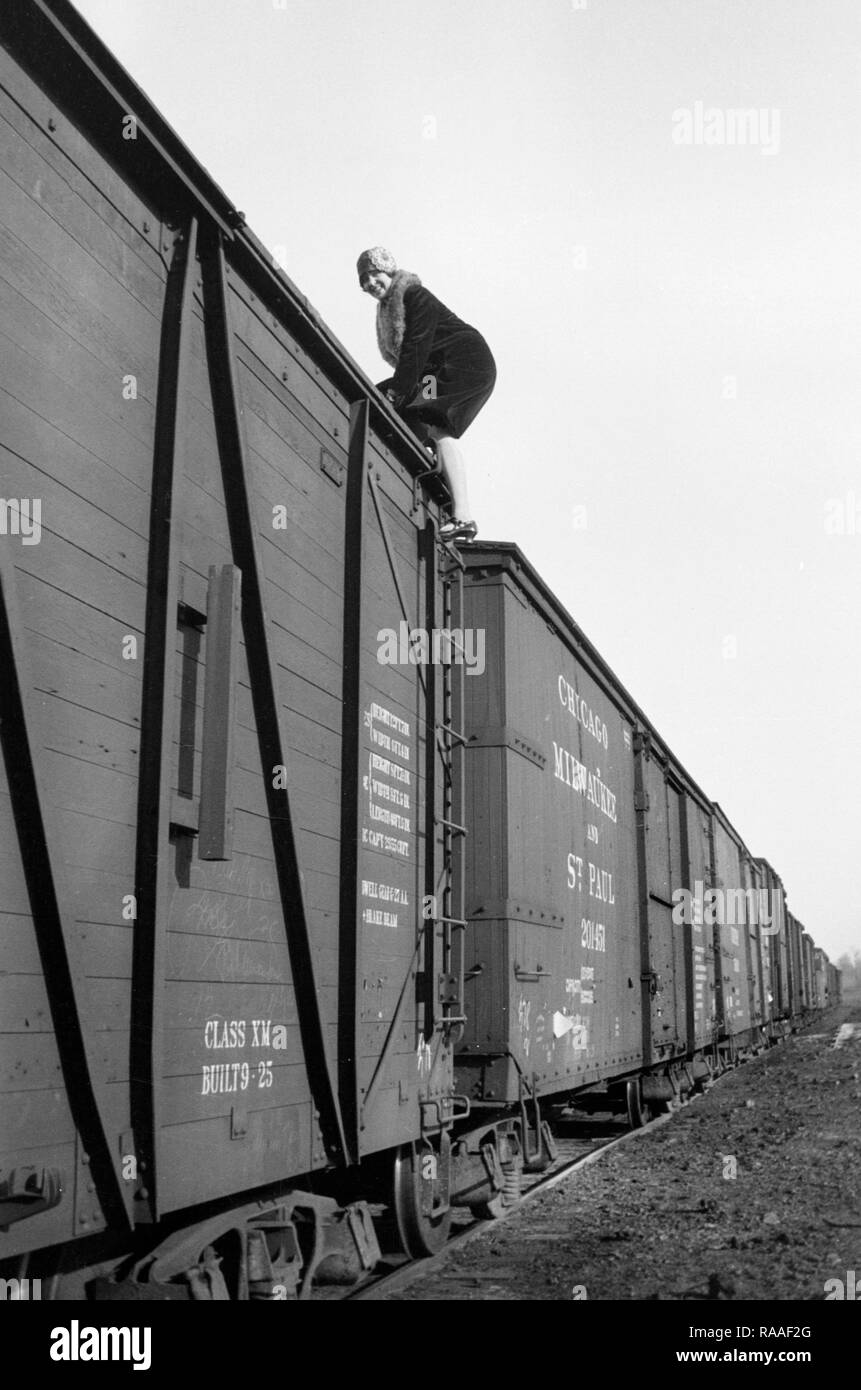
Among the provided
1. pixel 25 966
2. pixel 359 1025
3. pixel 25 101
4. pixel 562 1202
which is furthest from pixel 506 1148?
pixel 25 101

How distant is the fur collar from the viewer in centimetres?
646

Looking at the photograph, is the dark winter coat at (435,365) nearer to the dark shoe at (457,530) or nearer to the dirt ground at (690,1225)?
the dark shoe at (457,530)

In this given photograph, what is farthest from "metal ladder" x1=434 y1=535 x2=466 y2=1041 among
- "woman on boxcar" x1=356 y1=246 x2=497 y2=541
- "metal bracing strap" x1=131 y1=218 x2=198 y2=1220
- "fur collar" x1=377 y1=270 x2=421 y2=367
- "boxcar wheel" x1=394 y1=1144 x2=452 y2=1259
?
"metal bracing strap" x1=131 y1=218 x2=198 y2=1220

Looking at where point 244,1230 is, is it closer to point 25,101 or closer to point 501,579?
point 25,101

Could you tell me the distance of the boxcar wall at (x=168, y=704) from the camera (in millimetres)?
2904

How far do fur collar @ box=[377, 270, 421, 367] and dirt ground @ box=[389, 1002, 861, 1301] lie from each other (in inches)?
189

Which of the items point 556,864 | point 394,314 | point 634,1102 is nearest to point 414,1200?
point 556,864

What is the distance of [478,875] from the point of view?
6.93m

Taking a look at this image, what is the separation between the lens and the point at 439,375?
6305mm

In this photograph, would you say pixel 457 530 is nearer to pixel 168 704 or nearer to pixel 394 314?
pixel 394 314
